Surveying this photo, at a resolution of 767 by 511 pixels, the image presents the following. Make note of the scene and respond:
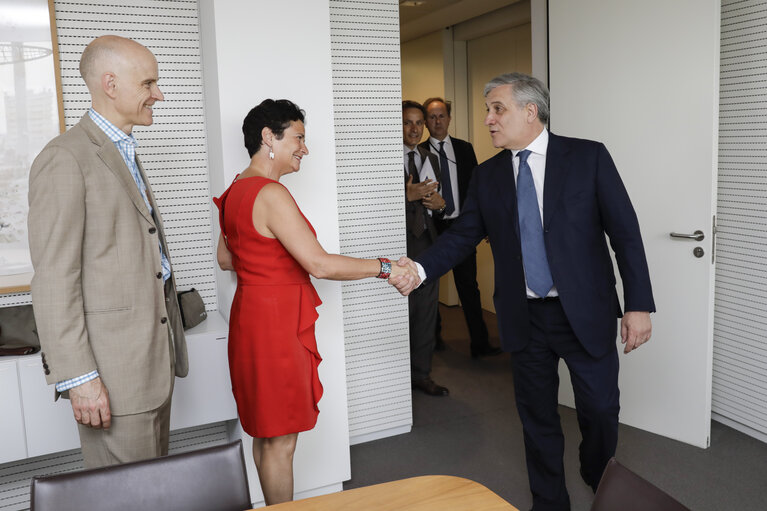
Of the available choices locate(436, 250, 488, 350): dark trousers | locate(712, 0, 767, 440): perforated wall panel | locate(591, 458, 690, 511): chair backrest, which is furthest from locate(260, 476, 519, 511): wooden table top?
locate(436, 250, 488, 350): dark trousers

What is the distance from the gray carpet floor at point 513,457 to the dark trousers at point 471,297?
2.69 feet

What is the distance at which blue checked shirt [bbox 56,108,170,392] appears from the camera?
2010 mm

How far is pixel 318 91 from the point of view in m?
3.09

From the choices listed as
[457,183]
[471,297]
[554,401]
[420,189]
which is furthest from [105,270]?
[471,297]

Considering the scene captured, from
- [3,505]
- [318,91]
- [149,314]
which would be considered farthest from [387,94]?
[3,505]

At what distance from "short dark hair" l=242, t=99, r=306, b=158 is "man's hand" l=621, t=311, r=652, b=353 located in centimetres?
157

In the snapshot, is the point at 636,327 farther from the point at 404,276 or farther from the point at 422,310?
the point at 422,310

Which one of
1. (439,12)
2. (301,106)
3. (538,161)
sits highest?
(439,12)

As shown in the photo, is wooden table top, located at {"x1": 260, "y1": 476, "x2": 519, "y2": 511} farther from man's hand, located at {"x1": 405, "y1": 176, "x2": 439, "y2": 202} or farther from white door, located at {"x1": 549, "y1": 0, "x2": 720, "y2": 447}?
man's hand, located at {"x1": 405, "y1": 176, "x2": 439, "y2": 202}

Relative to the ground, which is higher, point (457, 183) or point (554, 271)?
point (457, 183)

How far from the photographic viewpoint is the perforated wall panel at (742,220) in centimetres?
351

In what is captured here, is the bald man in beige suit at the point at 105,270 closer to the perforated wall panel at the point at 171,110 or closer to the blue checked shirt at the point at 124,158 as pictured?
the blue checked shirt at the point at 124,158

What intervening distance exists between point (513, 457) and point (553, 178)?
5.46 ft

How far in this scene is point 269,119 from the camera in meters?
2.56
